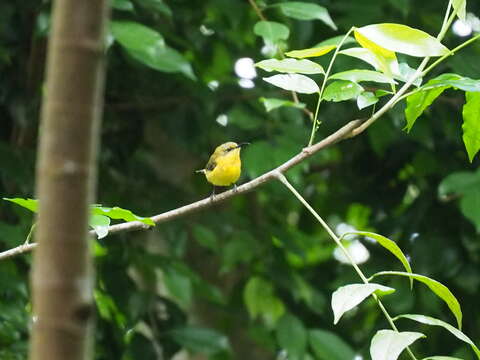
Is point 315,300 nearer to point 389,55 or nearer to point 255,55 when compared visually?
point 255,55

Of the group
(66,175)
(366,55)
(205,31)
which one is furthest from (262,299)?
(66,175)

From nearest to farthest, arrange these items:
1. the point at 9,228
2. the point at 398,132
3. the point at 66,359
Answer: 1. the point at 66,359
2. the point at 9,228
3. the point at 398,132

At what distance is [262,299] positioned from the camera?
4520 mm

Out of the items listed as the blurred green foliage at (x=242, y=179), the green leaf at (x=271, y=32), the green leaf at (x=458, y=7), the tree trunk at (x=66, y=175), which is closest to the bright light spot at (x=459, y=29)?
the blurred green foliage at (x=242, y=179)

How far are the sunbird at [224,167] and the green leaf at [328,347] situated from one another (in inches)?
33.8

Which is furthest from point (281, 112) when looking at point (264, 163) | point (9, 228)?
point (9, 228)

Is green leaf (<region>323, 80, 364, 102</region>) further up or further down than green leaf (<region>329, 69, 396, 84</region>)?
further down

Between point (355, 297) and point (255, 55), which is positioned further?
point (255, 55)

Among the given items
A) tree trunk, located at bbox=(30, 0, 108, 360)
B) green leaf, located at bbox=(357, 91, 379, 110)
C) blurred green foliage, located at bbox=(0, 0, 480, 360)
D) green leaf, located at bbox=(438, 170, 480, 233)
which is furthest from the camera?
blurred green foliage, located at bbox=(0, 0, 480, 360)

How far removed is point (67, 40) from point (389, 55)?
3.98 feet

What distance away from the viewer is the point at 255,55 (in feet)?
14.1

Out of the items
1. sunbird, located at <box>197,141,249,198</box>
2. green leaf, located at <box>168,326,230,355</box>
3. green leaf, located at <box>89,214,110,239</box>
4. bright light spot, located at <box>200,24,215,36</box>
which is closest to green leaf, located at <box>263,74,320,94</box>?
green leaf, located at <box>89,214,110,239</box>

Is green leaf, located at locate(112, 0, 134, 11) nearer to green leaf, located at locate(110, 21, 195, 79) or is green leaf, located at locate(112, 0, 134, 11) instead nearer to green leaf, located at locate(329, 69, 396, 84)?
green leaf, located at locate(110, 21, 195, 79)

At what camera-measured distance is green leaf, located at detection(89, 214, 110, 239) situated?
1.87m
